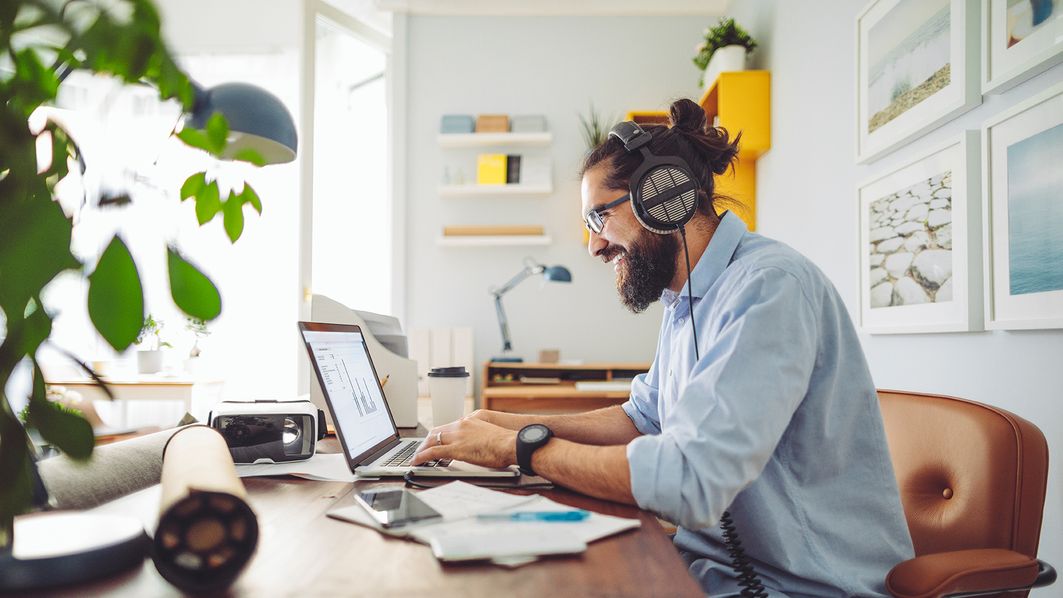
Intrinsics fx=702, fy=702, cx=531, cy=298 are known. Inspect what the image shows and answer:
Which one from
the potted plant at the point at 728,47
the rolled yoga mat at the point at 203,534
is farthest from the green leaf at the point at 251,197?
the potted plant at the point at 728,47

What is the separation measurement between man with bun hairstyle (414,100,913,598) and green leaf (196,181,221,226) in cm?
65

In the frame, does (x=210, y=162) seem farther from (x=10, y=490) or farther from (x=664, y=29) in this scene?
(x=664, y=29)

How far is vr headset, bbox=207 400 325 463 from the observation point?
121cm

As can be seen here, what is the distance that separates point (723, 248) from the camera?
1.24 m

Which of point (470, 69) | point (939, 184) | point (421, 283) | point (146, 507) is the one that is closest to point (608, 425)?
point (146, 507)

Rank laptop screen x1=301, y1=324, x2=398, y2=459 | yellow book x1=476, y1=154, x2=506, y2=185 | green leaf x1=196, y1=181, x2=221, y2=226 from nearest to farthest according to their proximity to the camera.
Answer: green leaf x1=196, y1=181, x2=221, y2=226 → laptop screen x1=301, y1=324, x2=398, y2=459 → yellow book x1=476, y1=154, x2=506, y2=185

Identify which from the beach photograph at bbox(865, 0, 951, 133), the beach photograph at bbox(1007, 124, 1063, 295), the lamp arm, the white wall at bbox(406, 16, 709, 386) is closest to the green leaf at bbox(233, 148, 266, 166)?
the beach photograph at bbox(1007, 124, 1063, 295)

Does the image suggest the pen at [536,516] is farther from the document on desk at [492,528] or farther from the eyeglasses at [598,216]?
the eyeglasses at [598,216]

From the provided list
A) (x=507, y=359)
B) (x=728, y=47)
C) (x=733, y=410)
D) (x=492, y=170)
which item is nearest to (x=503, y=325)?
(x=507, y=359)

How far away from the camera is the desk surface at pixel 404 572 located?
0.63m

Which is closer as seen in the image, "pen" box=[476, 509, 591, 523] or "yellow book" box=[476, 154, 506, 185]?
"pen" box=[476, 509, 591, 523]

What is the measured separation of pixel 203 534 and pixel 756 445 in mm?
624

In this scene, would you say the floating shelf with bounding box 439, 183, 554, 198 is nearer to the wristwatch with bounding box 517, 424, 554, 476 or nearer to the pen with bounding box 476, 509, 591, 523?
the wristwatch with bounding box 517, 424, 554, 476

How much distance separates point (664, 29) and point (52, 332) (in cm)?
423
